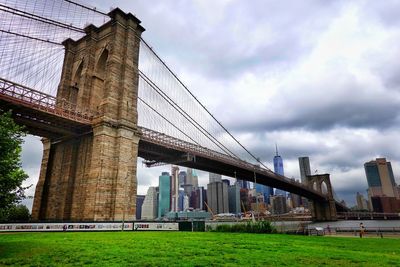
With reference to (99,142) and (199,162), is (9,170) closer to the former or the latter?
(99,142)

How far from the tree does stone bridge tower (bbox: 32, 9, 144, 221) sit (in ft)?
56.4

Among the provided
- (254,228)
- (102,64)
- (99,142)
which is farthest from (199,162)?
(254,228)

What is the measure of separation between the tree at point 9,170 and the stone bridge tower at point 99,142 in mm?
17204

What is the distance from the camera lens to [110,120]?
112ft

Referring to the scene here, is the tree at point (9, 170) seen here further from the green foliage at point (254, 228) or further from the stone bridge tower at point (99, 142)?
the green foliage at point (254, 228)

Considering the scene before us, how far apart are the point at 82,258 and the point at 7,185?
6.02 meters

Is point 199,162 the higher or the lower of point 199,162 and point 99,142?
the higher

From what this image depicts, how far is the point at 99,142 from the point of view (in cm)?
3297

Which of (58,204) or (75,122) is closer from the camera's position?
(75,122)

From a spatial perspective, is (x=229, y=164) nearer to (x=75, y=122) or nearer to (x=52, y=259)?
(x=75, y=122)

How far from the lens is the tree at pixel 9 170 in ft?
44.2

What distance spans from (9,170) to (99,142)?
63.7 feet

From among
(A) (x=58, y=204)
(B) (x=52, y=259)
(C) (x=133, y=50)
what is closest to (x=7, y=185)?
(B) (x=52, y=259)

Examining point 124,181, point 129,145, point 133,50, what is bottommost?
point 124,181
